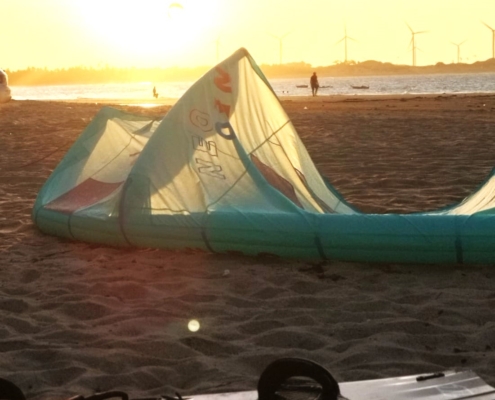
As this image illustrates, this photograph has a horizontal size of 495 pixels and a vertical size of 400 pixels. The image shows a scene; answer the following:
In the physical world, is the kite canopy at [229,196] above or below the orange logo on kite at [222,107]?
below

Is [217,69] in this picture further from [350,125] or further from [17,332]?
[350,125]

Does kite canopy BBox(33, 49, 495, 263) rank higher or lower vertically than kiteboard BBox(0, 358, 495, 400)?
higher

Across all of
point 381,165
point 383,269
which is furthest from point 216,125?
point 381,165

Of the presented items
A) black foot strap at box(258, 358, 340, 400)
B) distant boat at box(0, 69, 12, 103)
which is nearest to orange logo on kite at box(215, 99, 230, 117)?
black foot strap at box(258, 358, 340, 400)

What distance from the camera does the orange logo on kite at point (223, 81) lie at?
20.5ft

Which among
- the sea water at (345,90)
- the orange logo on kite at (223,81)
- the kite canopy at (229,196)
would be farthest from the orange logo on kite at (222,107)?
the sea water at (345,90)

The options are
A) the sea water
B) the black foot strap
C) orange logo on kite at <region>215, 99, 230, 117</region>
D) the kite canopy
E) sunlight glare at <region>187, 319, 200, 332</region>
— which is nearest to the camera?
the black foot strap

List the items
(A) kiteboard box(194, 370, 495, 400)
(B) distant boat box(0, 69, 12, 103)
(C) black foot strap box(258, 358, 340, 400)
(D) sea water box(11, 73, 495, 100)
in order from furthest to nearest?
(D) sea water box(11, 73, 495, 100) < (B) distant boat box(0, 69, 12, 103) < (A) kiteboard box(194, 370, 495, 400) < (C) black foot strap box(258, 358, 340, 400)

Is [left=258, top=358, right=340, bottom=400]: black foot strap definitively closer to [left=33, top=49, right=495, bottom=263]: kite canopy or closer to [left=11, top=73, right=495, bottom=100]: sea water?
[left=33, top=49, right=495, bottom=263]: kite canopy

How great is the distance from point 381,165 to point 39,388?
716 centimetres

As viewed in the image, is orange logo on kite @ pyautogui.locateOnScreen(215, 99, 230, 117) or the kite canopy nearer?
the kite canopy

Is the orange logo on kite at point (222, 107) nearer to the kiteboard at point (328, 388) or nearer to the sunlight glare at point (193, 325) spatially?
the sunlight glare at point (193, 325)

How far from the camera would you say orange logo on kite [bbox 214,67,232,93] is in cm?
625

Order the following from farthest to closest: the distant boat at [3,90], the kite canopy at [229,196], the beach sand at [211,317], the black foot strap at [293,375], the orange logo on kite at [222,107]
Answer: the distant boat at [3,90]
the orange logo on kite at [222,107]
the kite canopy at [229,196]
the beach sand at [211,317]
the black foot strap at [293,375]
